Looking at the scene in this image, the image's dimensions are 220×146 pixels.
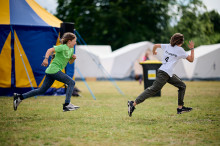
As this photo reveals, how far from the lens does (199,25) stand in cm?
3116

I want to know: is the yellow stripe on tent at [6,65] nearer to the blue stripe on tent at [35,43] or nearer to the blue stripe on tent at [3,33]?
the blue stripe on tent at [3,33]

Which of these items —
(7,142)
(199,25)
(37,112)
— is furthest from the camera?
(199,25)

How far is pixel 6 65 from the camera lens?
31.1 feet

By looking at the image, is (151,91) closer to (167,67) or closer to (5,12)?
(167,67)

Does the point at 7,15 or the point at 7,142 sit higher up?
the point at 7,15

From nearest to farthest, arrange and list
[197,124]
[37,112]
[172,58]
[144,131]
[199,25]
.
Answer: 1. [144,131]
2. [197,124]
3. [172,58]
4. [37,112]
5. [199,25]

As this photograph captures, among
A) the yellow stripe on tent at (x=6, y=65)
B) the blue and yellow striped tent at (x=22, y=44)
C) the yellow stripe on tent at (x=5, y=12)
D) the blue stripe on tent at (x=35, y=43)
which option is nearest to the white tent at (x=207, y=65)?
the blue and yellow striped tent at (x=22, y=44)

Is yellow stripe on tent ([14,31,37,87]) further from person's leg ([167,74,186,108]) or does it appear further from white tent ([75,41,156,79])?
white tent ([75,41,156,79])

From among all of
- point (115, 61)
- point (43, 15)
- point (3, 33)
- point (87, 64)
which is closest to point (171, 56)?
point (3, 33)

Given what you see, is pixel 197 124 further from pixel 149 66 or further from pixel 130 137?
pixel 149 66

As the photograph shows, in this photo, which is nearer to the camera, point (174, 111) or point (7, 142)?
point (7, 142)

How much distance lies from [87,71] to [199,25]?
14.0 meters

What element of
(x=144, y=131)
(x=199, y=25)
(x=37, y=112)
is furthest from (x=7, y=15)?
(x=199, y=25)

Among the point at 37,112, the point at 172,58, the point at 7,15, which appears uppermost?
the point at 7,15
